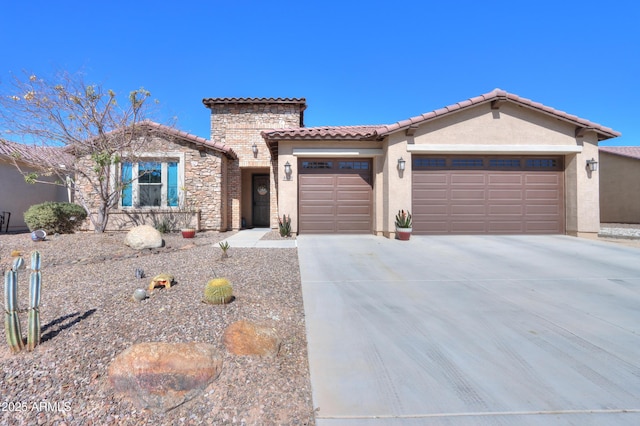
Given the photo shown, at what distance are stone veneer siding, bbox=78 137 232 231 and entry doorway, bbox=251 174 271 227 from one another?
99.3 inches

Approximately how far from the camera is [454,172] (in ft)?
33.5

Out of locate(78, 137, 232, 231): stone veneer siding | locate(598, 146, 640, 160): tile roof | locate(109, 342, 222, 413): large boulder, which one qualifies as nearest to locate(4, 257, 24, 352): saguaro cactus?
locate(109, 342, 222, 413): large boulder

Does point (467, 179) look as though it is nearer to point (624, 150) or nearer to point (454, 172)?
point (454, 172)

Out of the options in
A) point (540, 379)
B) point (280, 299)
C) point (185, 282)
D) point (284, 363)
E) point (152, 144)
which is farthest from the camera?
point (152, 144)

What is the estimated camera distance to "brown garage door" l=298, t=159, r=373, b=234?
10547 mm

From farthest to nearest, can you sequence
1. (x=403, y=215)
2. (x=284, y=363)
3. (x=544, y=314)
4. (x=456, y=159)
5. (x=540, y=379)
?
(x=456, y=159), (x=403, y=215), (x=544, y=314), (x=284, y=363), (x=540, y=379)

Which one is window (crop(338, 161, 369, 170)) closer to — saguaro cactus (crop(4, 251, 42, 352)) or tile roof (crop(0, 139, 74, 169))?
saguaro cactus (crop(4, 251, 42, 352))

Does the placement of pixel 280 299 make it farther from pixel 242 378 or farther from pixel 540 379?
pixel 540 379

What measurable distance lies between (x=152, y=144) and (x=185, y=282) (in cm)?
843

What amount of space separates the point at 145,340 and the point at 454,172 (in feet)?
32.6

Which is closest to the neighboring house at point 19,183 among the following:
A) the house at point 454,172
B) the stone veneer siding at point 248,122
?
the house at point 454,172

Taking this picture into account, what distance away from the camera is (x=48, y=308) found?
3.63m

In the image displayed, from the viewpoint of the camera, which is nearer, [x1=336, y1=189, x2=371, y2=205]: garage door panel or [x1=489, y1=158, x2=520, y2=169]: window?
[x1=489, y1=158, x2=520, y2=169]: window

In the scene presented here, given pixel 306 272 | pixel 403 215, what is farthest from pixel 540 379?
pixel 403 215
